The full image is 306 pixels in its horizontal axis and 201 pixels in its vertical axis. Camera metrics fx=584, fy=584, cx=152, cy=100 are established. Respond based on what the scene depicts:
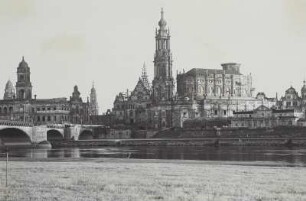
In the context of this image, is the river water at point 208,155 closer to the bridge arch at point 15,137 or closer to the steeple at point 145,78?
the bridge arch at point 15,137

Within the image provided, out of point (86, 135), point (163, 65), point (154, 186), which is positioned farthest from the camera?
point (163, 65)

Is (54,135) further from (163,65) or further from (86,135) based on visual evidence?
(163,65)

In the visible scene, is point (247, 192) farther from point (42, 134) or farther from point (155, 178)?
point (42, 134)

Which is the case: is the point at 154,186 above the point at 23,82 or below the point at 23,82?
below

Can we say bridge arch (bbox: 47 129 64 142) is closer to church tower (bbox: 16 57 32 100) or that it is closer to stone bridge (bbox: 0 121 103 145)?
stone bridge (bbox: 0 121 103 145)

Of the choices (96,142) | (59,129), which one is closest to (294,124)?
(96,142)

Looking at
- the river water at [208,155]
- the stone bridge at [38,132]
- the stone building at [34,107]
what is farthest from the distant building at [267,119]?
the stone building at [34,107]

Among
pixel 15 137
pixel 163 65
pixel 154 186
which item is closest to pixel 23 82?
pixel 163 65

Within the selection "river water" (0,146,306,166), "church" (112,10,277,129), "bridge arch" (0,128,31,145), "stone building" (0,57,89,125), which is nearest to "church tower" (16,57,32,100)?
"stone building" (0,57,89,125)
